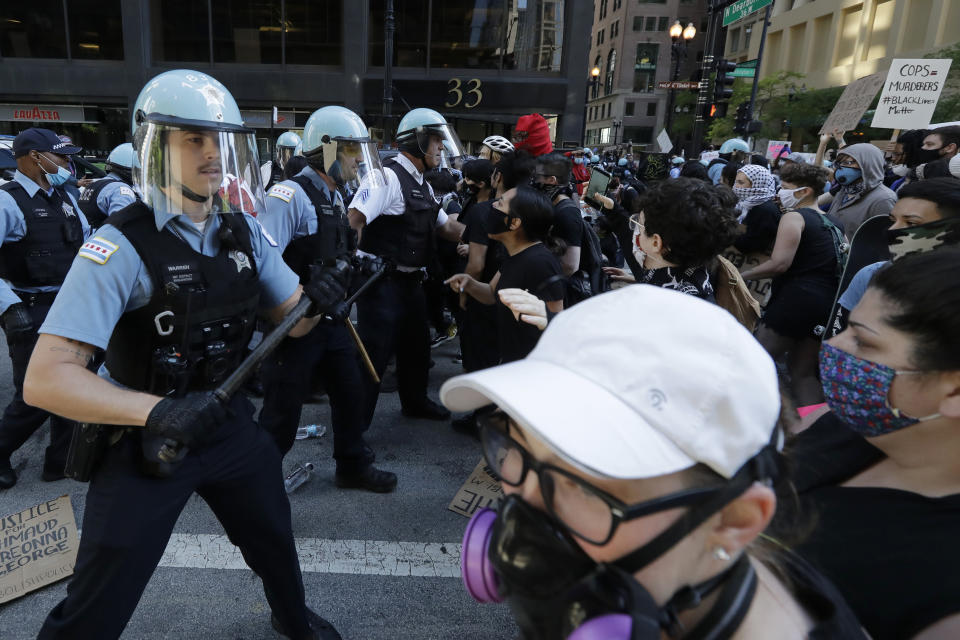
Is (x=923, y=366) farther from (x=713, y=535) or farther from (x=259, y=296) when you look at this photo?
(x=259, y=296)

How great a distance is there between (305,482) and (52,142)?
9.32ft

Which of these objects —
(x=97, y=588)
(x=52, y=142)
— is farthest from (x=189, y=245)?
(x=52, y=142)

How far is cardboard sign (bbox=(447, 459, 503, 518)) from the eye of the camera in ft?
10.7

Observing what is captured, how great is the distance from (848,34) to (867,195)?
39.0 meters

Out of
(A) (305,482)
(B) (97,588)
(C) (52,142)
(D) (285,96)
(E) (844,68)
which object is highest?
(E) (844,68)

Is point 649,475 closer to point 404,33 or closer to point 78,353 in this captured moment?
point 78,353

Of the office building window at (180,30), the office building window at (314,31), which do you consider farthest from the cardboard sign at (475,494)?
the office building window at (180,30)

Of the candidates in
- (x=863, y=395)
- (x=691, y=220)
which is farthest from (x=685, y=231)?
(x=863, y=395)

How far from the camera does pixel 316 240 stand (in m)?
3.47

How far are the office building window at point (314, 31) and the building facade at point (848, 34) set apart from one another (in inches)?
909

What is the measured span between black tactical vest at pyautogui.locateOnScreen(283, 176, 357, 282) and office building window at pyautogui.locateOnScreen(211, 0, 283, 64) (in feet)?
62.5

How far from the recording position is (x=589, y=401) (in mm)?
869

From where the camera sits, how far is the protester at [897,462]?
3.75 feet

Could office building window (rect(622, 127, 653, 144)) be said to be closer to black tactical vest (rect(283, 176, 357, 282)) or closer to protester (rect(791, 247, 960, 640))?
black tactical vest (rect(283, 176, 357, 282))
